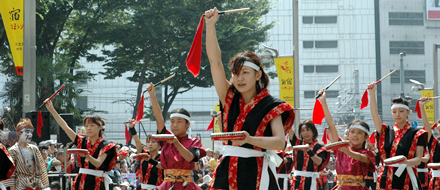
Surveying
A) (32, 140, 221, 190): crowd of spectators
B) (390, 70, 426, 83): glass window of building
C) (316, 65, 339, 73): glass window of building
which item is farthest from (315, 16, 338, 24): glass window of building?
(32, 140, 221, 190): crowd of spectators

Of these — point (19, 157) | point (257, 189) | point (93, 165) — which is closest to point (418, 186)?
point (257, 189)

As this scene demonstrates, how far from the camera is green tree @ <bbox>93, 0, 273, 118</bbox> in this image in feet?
95.8

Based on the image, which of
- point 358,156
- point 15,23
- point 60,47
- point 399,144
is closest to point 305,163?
point 358,156

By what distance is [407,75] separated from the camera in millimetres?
55812

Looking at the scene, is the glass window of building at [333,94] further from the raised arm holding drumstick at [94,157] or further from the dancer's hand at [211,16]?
the dancer's hand at [211,16]

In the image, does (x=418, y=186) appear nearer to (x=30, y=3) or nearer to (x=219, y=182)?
(x=219, y=182)

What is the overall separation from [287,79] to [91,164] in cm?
1004

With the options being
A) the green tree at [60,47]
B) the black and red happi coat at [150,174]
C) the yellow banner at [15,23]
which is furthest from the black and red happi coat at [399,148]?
the green tree at [60,47]

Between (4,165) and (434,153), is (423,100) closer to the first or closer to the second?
(434,153)

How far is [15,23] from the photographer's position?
12.2 m

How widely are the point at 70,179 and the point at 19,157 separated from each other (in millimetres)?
2469

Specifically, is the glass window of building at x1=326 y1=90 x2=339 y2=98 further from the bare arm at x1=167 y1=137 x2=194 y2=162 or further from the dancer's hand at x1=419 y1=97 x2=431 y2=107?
→ the bare arm at x1=167 y1=137 x2=194 y2=162

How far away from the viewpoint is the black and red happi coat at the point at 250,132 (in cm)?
391

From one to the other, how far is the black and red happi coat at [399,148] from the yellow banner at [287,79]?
9.27 m
